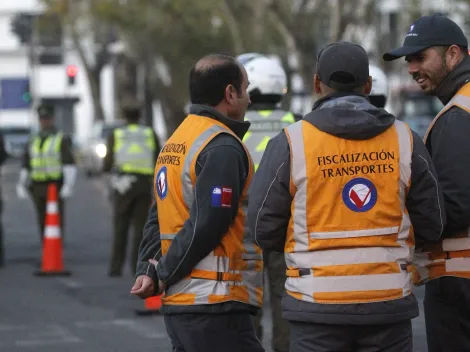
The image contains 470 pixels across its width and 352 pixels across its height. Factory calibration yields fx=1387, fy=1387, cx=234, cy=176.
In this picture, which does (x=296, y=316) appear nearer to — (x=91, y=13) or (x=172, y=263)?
(x=172, y=263)

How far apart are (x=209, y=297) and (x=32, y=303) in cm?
763

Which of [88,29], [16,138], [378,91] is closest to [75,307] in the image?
[378,91]

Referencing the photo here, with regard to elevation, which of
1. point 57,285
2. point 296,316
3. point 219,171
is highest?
point 219,171

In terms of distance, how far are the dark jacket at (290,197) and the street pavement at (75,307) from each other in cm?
392

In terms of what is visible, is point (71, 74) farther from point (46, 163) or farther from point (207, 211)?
point (207, 211)

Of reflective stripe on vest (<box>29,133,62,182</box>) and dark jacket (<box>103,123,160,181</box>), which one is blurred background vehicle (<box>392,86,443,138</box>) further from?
dark jacket (<box>103,123,160,181</box>)

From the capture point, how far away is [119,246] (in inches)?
582

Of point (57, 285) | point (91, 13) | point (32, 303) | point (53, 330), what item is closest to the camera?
point (53, 330)

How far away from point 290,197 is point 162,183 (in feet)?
2.20

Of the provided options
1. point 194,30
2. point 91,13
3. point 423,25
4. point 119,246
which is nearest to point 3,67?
point 91,13

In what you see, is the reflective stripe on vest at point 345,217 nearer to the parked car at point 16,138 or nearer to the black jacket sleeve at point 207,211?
the black jacket sleeve at point 207,211

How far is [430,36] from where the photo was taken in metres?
5.76

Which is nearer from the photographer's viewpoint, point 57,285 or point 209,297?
point 209,297

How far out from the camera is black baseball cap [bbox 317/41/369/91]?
5176 millimetres
